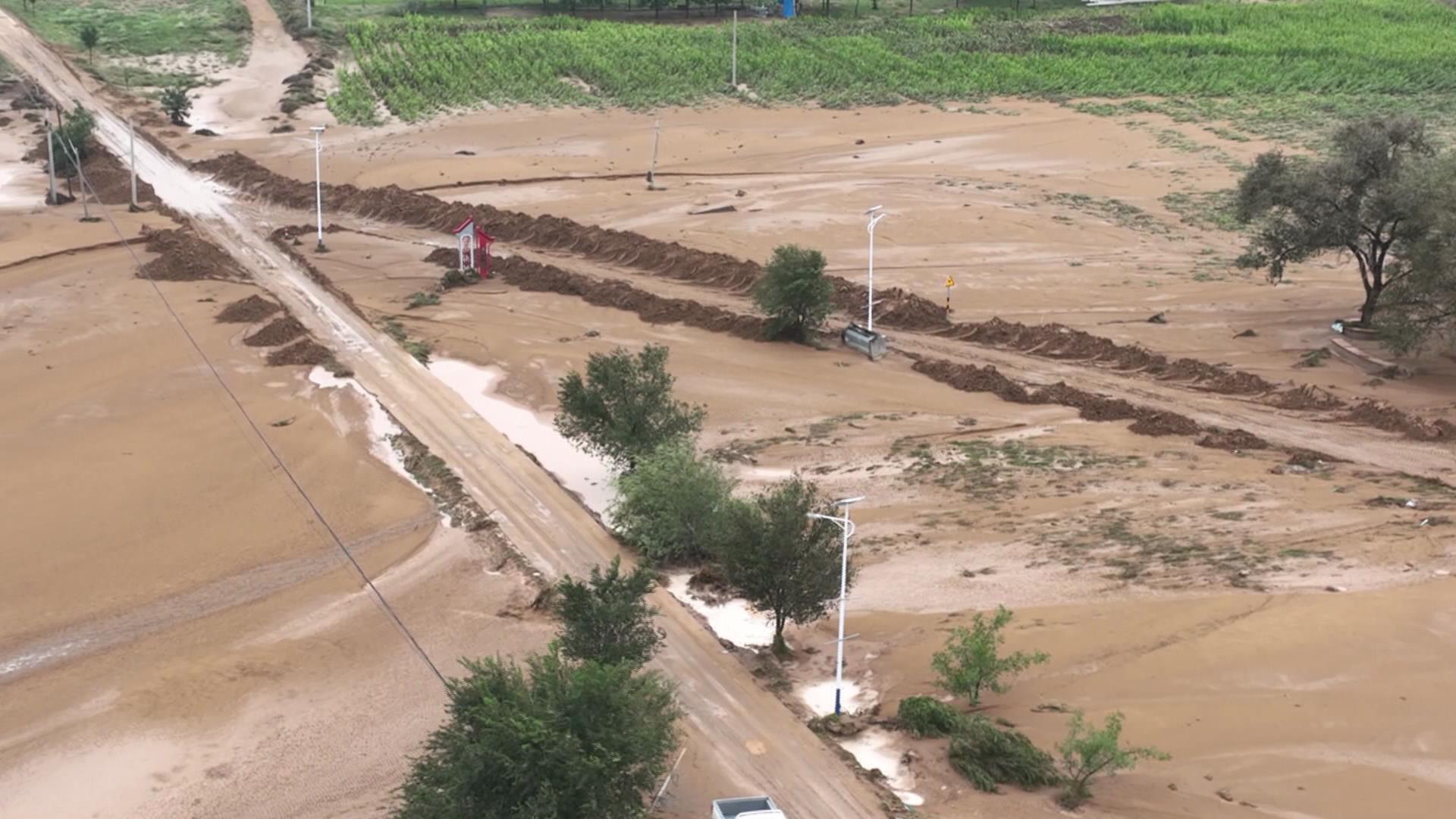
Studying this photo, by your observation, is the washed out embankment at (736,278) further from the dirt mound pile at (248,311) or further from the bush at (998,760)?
the bush at (998,760)

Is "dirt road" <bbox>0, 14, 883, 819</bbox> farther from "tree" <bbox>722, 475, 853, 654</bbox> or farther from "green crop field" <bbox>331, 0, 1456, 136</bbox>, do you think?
"green crop field" <bbox>331, 0, 1456, 136</bbox>

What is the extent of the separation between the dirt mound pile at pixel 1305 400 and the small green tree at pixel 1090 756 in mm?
17985

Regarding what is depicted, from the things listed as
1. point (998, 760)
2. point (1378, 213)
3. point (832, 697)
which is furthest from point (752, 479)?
point (1378, 213)

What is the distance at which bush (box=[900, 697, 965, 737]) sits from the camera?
2208 cm

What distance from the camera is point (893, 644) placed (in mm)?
25438

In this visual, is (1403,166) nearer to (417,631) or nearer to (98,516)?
(417,631)

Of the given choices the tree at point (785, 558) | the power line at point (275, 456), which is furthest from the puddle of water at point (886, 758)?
the power line at point (275, 456)

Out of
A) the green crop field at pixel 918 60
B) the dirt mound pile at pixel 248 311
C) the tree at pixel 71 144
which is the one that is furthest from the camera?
the green crop field at pixel 918 60

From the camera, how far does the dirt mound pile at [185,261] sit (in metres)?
50.8

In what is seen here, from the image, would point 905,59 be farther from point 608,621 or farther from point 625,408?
point 608,621

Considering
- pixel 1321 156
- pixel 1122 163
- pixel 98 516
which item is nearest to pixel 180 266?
pixel 98 516

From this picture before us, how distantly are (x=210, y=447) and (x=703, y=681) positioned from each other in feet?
56.4

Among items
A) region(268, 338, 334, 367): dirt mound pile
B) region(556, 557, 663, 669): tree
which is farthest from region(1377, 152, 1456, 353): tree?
region(268, 338, 334, 367): dirt mound pile

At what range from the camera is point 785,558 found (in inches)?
977
